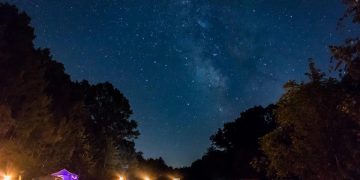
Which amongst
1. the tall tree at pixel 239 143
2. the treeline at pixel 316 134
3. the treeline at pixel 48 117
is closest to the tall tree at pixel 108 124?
the treeline at pixel 48 117

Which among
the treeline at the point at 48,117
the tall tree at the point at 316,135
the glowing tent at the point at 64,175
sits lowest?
the tall tree at the point at 316,135

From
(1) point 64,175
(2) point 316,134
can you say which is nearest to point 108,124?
(1) point 64,175

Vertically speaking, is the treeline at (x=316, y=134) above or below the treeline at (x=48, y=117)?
below

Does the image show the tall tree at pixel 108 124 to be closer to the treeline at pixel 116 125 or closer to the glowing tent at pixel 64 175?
the treeline at pixel 116 125

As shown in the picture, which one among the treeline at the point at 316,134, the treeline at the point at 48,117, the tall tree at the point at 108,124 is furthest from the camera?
the tall tree at the point at 108,124

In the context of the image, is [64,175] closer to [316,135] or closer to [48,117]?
[48,117]

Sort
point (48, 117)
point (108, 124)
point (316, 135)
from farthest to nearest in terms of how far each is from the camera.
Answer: point (108, 124)
point (48, 117)
point (316, 135)

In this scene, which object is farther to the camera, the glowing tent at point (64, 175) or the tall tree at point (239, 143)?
the tall tree at point (239, 143)

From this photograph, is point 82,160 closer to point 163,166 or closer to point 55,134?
point 55,134

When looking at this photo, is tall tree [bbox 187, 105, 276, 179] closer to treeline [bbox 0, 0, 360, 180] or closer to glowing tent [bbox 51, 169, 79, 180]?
treeline [bbox 0, 0, 360, 180]

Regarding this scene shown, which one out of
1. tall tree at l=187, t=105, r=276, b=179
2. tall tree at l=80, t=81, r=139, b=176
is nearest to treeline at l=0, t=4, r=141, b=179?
tall tree at l=80, t=81, r=139, b=176

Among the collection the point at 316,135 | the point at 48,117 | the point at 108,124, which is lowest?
the point at 316,135

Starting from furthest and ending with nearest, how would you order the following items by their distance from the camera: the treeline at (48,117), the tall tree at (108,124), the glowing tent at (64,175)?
the tall tree at (108,124) → the glowing tent at (64,175) → the treeline at (48,117)

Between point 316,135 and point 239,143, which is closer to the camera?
point 316,135
